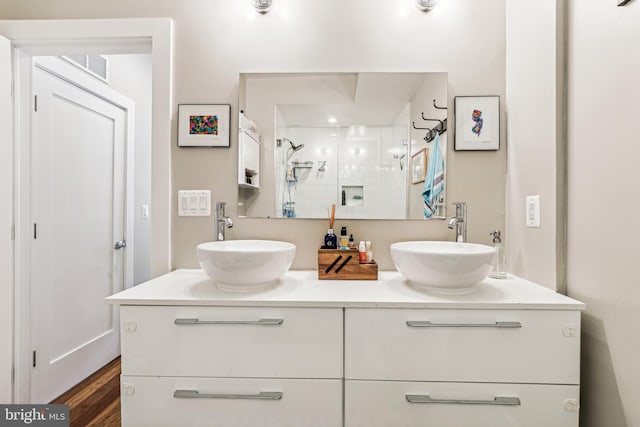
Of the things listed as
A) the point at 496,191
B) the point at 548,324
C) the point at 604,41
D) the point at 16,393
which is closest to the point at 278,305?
the point at 548,324

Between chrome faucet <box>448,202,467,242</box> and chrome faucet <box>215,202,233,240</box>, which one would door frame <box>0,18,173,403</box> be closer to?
chrome faucet <box>215,202,233,240</box>

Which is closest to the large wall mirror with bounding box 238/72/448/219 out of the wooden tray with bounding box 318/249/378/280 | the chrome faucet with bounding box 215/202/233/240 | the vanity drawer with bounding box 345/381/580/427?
the chrome faucet with bounding box 215/202/233/240

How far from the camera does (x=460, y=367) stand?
95 cm

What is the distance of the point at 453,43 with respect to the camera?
4.68 ft

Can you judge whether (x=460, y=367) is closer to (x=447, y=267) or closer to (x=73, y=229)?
(x=447, y=267)

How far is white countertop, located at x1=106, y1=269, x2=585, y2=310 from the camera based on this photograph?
96 cm

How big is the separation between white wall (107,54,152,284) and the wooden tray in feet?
5.87

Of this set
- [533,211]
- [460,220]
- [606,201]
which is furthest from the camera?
[460,220]

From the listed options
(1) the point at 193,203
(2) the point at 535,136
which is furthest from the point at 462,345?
(1) the point at 193,203

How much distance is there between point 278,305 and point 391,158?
2.88 feet

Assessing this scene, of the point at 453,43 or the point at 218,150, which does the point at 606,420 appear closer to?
the point at 453,43

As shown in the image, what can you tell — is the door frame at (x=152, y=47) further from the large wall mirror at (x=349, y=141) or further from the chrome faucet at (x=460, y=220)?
the chrome faucet at (x=460, y=220)

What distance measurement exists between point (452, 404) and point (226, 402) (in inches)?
28.7

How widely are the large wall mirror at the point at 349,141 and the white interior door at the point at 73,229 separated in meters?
1.16
